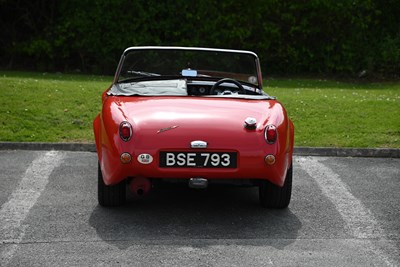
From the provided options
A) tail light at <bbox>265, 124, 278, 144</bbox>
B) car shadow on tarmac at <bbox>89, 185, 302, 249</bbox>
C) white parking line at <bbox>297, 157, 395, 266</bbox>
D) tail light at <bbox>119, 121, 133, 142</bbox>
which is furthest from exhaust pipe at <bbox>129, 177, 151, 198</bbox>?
white parking line at <bbox>297, 157, 395, 266</bbox>

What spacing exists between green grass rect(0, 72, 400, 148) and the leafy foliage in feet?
10.9

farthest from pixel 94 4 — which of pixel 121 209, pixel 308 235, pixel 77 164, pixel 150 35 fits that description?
pixel 308 235

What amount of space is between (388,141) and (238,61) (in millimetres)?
3002

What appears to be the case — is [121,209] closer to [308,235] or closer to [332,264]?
[308,235]

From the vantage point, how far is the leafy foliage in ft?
54.2

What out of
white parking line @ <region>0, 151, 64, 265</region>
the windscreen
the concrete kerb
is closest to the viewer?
white parking line @ <region>0, 151, 64, 265</region>

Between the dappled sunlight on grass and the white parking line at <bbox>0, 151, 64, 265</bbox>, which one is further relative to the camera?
the dappled sunlight on grass

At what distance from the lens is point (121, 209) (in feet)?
21.5

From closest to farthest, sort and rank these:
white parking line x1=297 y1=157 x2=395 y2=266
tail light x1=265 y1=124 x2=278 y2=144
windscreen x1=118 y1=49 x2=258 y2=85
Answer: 1. white parking line x1=297 y1=157 x2=395 y2=266
2. tail light x1=265 y1=124 x2=278 y2=144
3. windscreen x1=118 y1=49 x2=258 y2=85

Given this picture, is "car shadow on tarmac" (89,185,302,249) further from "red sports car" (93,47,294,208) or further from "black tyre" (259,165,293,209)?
"red sports car" (93,47,294,208)

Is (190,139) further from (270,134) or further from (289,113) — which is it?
(289,113)

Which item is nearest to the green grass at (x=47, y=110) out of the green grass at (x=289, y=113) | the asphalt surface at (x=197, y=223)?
the green grass at (x=289, y=113)

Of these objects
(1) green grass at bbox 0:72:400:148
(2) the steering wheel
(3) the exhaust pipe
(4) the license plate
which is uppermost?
(2) the steering wheel

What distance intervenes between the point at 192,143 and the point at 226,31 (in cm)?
1076
